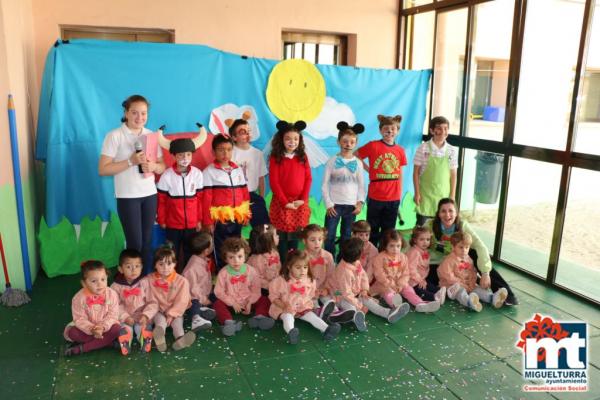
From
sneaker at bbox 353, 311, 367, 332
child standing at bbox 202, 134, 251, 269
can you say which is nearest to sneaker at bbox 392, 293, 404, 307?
sneaker at bbox 353, 311, 367, 332

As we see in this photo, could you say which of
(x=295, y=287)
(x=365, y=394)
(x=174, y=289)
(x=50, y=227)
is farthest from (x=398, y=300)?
(x=50, y=227)

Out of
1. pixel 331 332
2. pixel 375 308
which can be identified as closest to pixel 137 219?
pixel 331 332

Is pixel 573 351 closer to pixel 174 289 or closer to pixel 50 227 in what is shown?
pixel 174 289

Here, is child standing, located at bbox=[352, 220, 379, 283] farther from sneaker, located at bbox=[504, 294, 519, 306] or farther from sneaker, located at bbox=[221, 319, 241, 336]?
sneaker, located at bbox=[221, 319, 241, 336]

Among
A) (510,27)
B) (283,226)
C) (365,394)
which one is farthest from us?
(510,27)

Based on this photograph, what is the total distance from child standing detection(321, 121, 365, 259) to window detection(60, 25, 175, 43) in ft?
6.83

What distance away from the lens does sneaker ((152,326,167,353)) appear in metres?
2.98

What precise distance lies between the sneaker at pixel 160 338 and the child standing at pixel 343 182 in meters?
1.61

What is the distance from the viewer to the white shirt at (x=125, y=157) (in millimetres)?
3268

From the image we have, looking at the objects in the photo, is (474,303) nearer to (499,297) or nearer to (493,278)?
(499,297)

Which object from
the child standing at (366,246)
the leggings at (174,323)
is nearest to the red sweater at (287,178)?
the child standing at (366,246)

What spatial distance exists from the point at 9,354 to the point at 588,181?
Result: 5.21 metres

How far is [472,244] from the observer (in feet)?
12.8

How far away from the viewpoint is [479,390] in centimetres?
265
